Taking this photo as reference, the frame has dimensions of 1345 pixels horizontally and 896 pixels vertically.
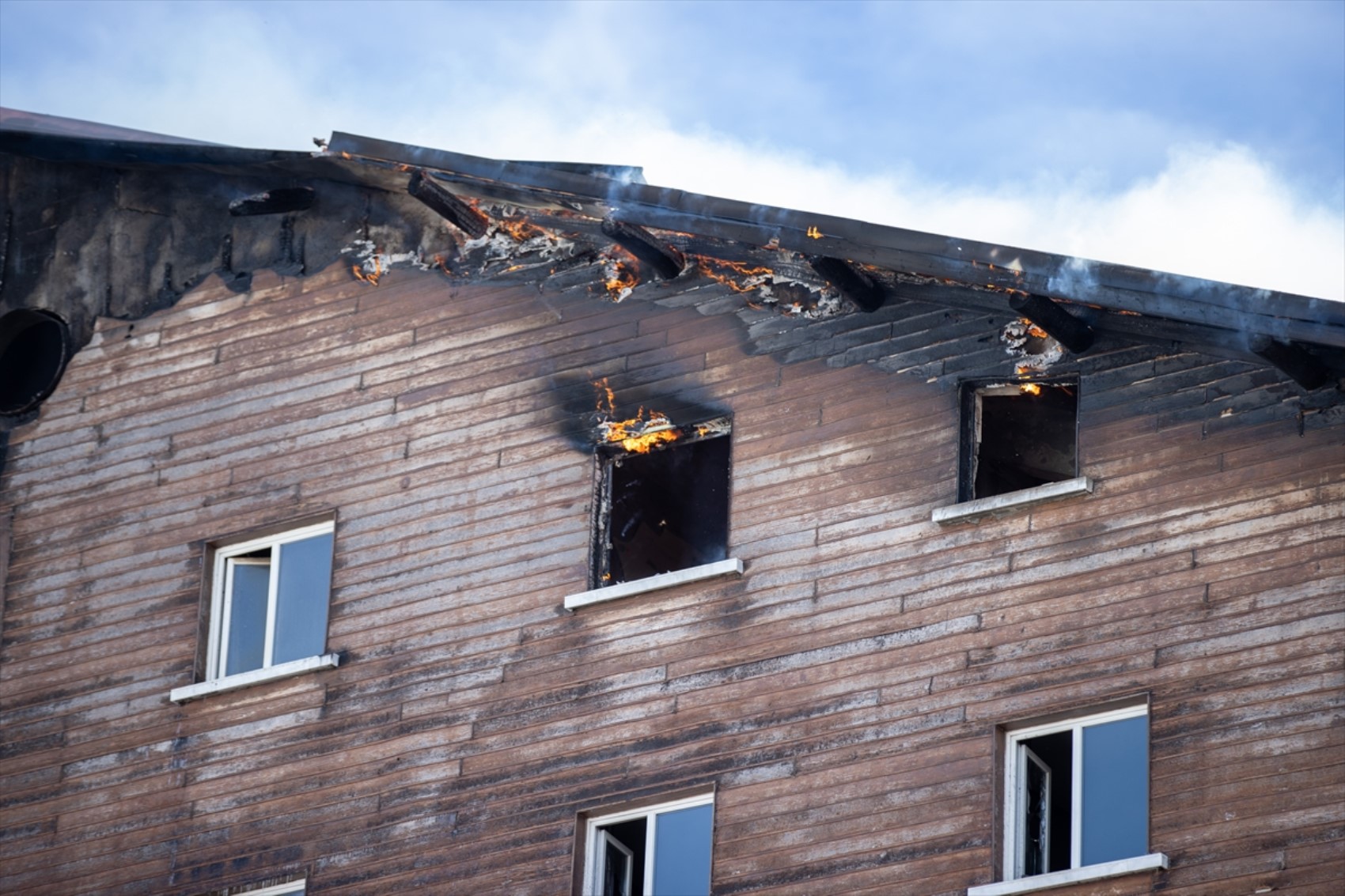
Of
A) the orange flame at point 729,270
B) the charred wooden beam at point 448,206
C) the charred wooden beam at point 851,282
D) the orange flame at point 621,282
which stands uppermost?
the charred wooden beam at point 448,206

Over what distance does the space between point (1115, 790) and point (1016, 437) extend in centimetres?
359

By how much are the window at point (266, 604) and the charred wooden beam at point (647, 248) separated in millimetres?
3819

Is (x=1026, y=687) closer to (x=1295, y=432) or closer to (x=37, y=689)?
(x=1295, y=432)

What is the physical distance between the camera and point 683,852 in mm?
20406

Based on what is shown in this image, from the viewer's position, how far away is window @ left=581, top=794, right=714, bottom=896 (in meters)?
20.3

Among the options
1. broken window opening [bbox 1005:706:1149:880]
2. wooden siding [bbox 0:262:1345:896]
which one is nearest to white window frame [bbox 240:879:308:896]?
wooden siding [bbox 0:262:1345:896]

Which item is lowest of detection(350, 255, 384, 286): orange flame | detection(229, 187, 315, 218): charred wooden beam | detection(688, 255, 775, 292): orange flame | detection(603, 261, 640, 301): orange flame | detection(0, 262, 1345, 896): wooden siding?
detection(0, 262, 1345, 896): wooden siding

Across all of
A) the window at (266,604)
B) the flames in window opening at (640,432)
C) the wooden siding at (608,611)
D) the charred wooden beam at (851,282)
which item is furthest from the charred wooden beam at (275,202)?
the charred wooden beam at (851,282)

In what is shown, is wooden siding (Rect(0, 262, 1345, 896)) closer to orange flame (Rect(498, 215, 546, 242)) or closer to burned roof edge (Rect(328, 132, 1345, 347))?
orange flame (Rect(498, 215, 546, 242))

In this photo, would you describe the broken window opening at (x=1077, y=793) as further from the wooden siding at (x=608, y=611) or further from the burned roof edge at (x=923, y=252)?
the burned roof edge at (x=923, y=252)

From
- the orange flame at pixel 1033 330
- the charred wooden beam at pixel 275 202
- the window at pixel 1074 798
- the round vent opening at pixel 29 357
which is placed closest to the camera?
the window at pixel 1074 798

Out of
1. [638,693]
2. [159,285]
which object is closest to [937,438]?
[638,693]

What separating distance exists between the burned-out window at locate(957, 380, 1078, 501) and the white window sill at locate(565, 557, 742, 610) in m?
2.02

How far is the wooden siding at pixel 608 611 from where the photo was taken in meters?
19.0
